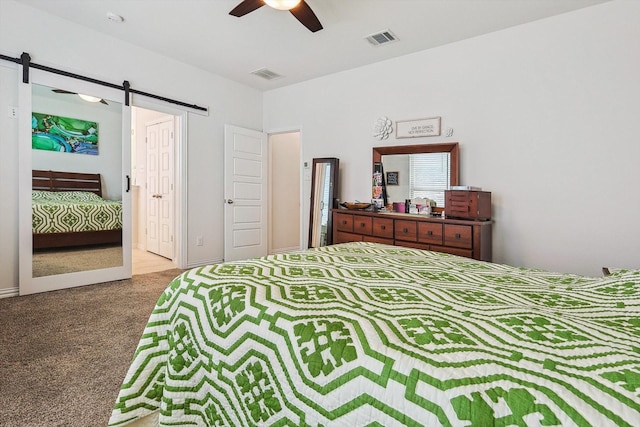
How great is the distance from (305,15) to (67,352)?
9.52ft

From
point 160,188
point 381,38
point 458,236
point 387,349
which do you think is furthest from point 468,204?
point 160,188

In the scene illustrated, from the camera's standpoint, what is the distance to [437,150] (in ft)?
11.9

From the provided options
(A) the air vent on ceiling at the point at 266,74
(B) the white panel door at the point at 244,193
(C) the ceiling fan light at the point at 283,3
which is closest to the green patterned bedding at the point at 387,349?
(C) the ceiling fan light at the point at 283,3

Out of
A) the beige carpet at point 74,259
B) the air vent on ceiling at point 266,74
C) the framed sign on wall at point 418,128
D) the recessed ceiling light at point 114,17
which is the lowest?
the beige carpet at point 74,259

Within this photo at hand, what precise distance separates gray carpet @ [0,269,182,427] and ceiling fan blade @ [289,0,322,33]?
8.77 ft

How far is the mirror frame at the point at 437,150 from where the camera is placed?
11.5 ft

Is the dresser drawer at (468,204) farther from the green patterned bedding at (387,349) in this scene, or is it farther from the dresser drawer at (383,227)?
the green patterned bedding at (387,349)

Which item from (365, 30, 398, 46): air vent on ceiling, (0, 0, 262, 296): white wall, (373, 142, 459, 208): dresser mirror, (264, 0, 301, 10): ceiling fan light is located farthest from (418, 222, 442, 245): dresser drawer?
(0, 0, 262, 296): white wall

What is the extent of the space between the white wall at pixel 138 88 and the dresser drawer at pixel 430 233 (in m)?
2.94

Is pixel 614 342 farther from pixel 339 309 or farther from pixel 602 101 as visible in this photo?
pixel 602 101

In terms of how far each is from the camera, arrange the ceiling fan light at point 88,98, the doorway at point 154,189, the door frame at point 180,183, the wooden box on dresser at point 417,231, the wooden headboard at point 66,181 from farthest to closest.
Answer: the doorway at point 154,189
the door frame at point 180,183
the ceiling fan light at point 88,98
the wooden headboard at point 66,181
the wooden box on dresser at point 417,231

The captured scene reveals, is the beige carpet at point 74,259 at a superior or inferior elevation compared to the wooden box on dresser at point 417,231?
inferior

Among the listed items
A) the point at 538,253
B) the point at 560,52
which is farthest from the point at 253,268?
the point at 560,52

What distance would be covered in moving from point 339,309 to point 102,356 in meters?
1.88
